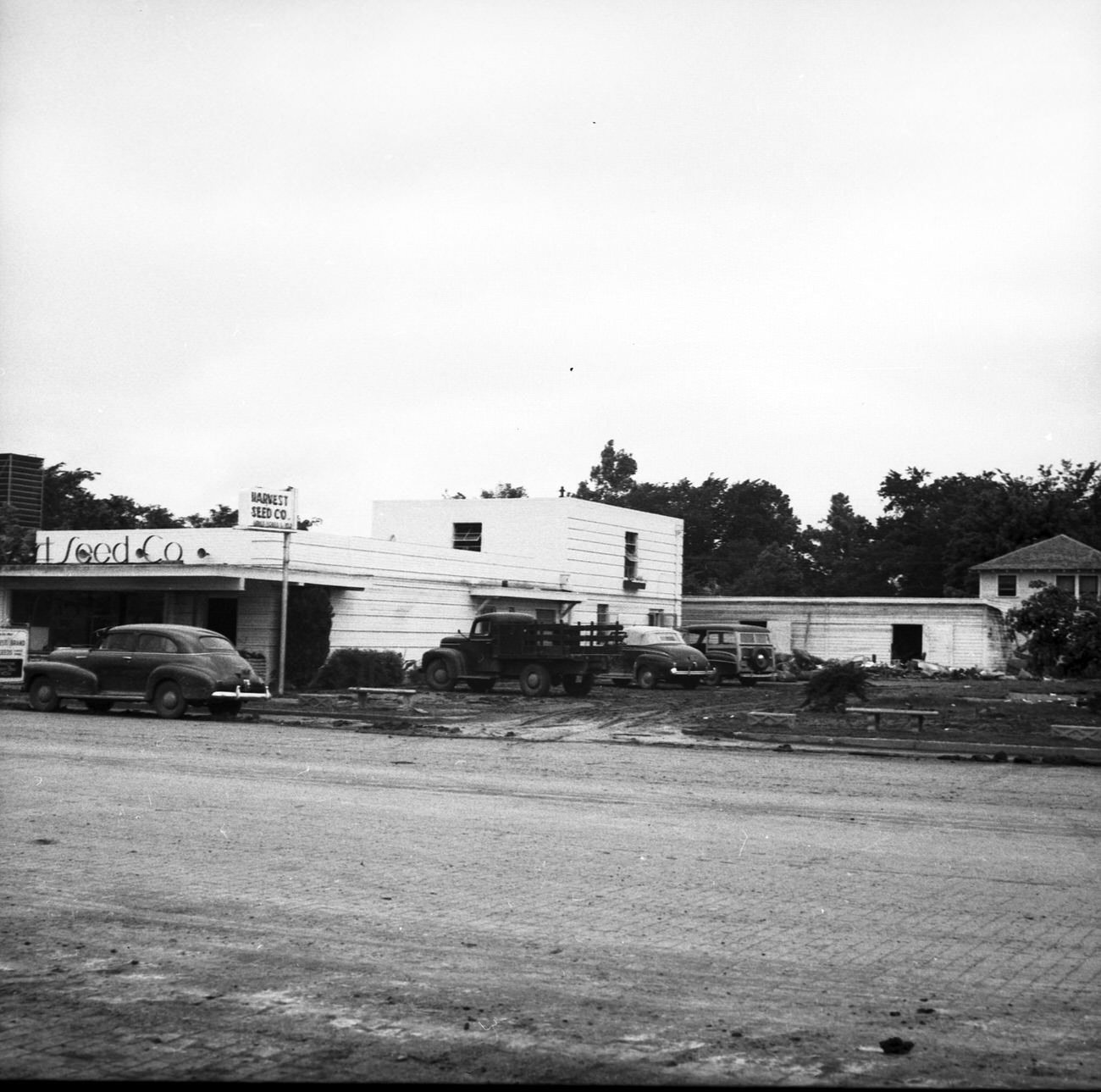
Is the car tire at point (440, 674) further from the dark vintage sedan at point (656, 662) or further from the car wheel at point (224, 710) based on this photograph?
the car wheel at point (224, 710)

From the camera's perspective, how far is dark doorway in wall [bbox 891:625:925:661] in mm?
56906

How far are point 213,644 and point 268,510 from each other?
527cm

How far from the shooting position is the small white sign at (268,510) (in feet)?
98.1

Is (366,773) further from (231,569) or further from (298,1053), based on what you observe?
(231,569)

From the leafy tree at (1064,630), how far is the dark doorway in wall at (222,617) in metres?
20.6

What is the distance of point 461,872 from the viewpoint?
9.55 metres

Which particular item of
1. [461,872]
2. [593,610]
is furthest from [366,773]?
[593,610]

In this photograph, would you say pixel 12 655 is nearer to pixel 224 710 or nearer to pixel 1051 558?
pixel 224 710

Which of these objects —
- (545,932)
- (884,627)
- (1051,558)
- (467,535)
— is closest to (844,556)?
(1051,558)

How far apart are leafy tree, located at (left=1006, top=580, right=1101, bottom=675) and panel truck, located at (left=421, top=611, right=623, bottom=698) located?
34.8ft

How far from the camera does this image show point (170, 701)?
82.2ft

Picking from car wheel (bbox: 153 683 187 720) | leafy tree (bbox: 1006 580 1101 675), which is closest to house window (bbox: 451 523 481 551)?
leafy tree (bbox: 1006 580 1101 675)

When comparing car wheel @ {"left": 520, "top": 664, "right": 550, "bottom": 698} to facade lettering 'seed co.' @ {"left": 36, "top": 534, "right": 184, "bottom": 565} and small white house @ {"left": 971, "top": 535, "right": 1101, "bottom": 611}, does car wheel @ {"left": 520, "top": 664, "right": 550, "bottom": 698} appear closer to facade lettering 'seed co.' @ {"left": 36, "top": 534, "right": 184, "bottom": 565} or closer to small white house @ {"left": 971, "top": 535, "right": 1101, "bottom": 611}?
facade lettering 'seed co.' @ {"left": 36, "top": 534, "right": 184, "bottom": 565}

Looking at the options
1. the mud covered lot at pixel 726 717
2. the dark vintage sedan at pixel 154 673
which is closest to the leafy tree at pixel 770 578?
the mud covered lot at pixel 726 717
